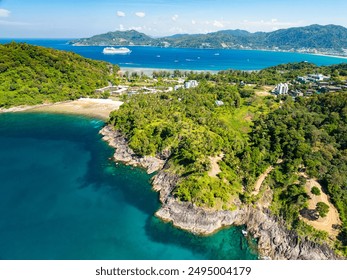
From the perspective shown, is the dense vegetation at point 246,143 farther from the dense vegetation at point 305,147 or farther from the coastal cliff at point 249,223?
the coastal cliff at point 249,223

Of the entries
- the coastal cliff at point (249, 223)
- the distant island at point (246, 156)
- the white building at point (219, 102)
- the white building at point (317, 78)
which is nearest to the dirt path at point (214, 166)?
the distant island at point (246, 156)

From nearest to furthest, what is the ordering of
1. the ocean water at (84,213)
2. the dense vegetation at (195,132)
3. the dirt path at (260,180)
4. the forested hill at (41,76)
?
the ocean water at (84,213)
the dense vegetation at (195,132)
the dirt path at (260,180)
the forested hill at (41,76)

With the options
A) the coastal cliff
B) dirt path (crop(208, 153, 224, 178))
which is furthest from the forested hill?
dirt path (crop(208, 153, 224, 178))

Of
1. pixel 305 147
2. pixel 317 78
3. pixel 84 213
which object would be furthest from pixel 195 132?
pixel 317 78

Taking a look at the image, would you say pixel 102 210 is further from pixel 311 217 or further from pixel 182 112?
pixel 182 112

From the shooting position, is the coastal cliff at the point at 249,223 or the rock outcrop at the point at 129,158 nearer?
the coastal cliff at the point at 249,223

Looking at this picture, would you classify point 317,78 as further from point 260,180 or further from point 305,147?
point 260,180
